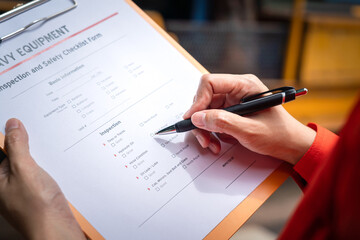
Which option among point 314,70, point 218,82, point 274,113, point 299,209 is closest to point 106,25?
point 218,82

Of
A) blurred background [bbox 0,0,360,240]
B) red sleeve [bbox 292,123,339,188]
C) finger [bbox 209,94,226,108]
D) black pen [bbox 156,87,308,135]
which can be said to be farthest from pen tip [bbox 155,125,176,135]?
blurred background [bbox 0,0,360,240]

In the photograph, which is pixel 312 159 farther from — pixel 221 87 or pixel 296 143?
pixel 221 87

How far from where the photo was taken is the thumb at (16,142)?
0.41 meters

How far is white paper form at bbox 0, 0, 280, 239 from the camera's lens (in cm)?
43

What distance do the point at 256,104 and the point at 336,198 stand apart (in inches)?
9.9

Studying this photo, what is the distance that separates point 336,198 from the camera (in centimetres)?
24

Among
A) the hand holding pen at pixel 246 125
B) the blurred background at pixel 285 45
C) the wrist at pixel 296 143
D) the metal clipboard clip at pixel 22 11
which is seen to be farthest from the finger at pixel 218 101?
the blurred background at pixel 285 45

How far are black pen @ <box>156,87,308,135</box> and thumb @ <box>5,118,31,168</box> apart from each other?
7.5 inches

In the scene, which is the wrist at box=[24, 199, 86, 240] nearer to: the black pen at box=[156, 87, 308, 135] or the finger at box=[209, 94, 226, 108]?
the black pen at box=[156, 87, 308, 135]

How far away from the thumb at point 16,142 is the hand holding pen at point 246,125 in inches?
9.5

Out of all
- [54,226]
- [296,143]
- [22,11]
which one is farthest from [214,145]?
[22,11]

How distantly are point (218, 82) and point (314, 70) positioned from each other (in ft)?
3.86

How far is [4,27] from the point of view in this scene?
483 mm

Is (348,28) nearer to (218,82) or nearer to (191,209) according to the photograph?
(218,82)
